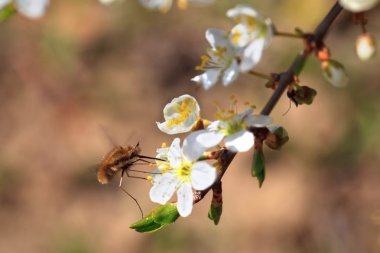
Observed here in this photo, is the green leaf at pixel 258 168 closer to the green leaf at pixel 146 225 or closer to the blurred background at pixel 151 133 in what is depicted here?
the green leaf at pixel 146 225

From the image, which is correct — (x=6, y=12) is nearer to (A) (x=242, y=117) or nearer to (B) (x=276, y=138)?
(A) (x=242, y=117)

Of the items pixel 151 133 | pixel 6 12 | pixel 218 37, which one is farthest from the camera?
pixel 151 133

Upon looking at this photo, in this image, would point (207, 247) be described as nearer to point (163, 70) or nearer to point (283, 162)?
point (283, 162)

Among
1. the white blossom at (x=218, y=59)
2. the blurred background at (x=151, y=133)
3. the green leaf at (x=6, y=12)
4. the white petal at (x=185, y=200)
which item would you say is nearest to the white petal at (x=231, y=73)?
the white blossom at (x=218, y=59)

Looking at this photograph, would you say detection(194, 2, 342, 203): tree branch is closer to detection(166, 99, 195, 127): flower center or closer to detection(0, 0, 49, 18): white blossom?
detection(166, 99, 195, 127): flower center

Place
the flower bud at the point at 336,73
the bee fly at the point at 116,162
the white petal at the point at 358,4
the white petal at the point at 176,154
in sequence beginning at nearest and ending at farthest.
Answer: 1. the white petal at the point at 358,4
2. the flower bud at the point at 336,73
3. the white petal at the point at 176,154
4. the bee fly at the point at 116,162

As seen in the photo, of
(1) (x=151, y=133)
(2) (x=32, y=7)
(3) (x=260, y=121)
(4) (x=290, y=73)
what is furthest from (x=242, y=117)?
(1) (x=151, y=133)
